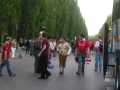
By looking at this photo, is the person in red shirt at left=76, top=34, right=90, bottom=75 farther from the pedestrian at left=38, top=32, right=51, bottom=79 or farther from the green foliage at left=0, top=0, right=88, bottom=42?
the green foliage at left=0, top=0, right=88, bottom=42

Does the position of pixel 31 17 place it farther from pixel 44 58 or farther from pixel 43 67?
pixel 43 67

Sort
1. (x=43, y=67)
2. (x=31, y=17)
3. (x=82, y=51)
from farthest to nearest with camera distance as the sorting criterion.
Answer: (x=31, y=17) → (x=82, y=51) → (x=43, y=67)

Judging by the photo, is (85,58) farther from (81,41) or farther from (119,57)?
(119,57)

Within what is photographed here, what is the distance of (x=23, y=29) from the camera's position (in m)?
43.0

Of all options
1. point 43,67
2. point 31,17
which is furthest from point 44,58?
point 31,17

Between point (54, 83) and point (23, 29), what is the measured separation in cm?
3185

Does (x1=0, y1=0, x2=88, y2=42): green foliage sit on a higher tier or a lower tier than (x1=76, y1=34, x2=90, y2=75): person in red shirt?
higher

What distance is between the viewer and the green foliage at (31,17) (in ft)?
102

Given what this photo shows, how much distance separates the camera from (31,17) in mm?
42875

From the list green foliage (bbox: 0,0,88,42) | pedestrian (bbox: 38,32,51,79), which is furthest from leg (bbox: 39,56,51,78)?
green foliage (bbox: 0,0,88,42)

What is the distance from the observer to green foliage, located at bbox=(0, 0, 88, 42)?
31.1 m

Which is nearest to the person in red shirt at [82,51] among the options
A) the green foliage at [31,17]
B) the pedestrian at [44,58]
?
the pedestrian at [44,58]

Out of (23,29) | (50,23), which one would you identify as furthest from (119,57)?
(50,23)

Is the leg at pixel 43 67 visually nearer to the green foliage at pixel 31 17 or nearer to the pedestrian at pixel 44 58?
the pedestrian at pixel 44 58
